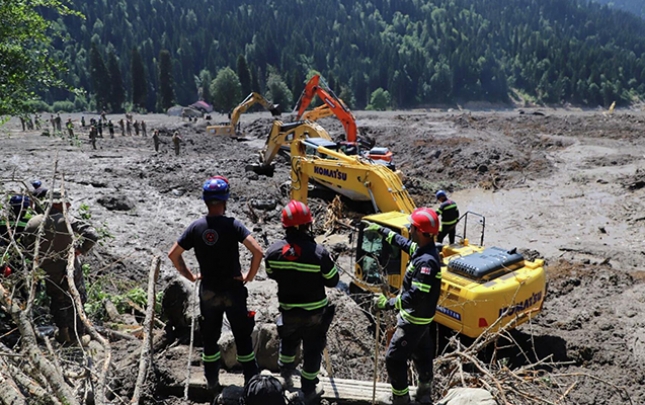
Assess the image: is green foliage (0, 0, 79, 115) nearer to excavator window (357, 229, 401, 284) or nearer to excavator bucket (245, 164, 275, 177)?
excavator window (357, 229, 401, 284)

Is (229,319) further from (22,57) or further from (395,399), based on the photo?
(22,57)

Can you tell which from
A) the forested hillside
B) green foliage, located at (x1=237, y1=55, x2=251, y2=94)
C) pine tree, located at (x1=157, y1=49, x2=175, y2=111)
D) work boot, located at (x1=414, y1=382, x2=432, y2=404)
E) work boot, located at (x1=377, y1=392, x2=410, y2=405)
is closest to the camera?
work boot, located at (x1=377, y1=392, x2=410, y2=405)

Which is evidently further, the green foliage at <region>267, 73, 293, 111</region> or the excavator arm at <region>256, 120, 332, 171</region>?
the green foliage at <region>267, 73, 293, 111</region>

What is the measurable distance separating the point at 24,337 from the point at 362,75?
10604cm

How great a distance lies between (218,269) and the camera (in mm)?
3957

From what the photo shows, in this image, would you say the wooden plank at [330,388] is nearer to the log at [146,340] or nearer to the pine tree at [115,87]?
the log at [146,340]

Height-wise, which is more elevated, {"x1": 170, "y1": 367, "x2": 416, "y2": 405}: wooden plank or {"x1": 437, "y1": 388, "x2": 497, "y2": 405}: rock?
{"x1": 437, "y1": 388, "x2": 497, "y2": 405}: rock

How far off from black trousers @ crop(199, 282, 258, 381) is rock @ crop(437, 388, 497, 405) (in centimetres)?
161

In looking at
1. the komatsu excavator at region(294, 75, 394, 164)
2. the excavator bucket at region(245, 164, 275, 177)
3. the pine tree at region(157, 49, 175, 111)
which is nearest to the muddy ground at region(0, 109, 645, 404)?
the excavator bucket at region(245, 164, 275, 177)

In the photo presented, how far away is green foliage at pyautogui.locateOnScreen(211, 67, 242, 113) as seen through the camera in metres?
64.0

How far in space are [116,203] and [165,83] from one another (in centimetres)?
6245

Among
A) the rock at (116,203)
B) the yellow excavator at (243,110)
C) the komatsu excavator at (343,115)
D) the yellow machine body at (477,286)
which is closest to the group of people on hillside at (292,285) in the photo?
the yellow machine body at (477,286)

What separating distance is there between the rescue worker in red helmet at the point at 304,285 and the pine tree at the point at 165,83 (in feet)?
234

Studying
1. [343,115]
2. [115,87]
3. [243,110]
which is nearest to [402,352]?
[343,115]
